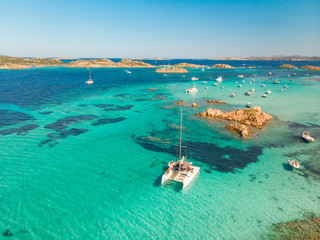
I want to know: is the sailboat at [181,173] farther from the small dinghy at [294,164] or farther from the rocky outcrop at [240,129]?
the rocky outcrop at [240,129]

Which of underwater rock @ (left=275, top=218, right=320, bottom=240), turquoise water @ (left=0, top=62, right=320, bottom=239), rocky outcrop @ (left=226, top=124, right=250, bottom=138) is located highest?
rocky outcrop @ (left=226, top=124, right=250, bottom=138)

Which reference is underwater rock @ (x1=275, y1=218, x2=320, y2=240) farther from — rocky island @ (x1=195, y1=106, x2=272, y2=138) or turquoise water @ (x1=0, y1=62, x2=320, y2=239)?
rocky island @ (x1=195, y1=106, x2=272, y2=138)

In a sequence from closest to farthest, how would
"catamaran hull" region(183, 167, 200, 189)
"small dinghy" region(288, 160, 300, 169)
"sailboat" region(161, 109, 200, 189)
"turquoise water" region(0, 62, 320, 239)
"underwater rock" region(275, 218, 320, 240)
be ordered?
"underwater rock" region(275, 218, 320, 240), "turquoise water" region(0, 62, 320, 239), "catamaran hull" region(183, 167, 200, 189), "sailboat" region(161, 109, 200, 189), "small dinghy" region(288, 160, 300, 169)

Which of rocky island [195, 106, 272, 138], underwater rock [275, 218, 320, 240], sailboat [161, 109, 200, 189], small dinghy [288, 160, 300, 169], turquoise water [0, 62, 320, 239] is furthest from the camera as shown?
rocky island [195, 106, 272, 138]

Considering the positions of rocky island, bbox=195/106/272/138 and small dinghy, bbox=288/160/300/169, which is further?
rocky island, bbox=195/106/272/138

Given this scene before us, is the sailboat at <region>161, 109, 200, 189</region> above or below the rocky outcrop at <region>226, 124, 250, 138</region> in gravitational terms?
below

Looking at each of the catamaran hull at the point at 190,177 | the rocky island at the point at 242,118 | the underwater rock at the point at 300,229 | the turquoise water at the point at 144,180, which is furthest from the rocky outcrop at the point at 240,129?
the underwater rock at the point at 300,229

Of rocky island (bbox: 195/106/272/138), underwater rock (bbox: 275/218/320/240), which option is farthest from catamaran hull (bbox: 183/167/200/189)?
rocky island (bbox: 195/106/272/138)

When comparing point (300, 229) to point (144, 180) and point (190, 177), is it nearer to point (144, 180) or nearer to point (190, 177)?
point (190, 177)

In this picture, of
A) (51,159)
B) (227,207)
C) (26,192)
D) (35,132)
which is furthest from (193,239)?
(35,132)
